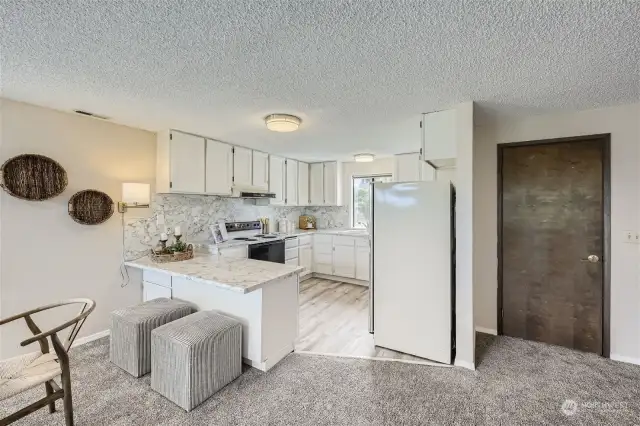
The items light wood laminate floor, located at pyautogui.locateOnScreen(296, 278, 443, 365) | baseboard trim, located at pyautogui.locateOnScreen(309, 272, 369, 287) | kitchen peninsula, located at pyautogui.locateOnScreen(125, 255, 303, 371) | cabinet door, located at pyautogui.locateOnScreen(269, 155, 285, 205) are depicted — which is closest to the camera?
kitchen peninsula, located at pyautogui.locateOnScreen(125, 255, 303, 371)

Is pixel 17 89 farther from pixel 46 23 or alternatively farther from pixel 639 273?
pixel 639 273

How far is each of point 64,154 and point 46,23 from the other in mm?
1695

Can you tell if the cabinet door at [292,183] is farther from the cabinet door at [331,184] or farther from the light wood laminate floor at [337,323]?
the light wood laminate floor at [337,323]

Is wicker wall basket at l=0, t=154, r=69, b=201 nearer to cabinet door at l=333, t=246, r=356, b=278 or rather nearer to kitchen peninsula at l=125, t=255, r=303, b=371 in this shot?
kitchen peninsula at l=125, t=255, r=303, b=371

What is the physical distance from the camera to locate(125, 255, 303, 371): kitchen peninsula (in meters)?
2.26

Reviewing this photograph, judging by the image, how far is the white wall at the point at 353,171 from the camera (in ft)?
17.6

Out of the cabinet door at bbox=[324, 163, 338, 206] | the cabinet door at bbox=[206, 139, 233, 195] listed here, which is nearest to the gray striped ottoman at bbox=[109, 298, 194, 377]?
the cabinet door at bbox=[206, 139, 233, 195]

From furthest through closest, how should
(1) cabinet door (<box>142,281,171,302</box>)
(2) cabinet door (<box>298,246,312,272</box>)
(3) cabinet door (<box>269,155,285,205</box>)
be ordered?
(2) cabinet door (<box>298,246,312,272</box>) → (3) cabinet door (<box>269,155,285,205</box>) → (1) cabinet door (<box>142,281,171,302</box>)

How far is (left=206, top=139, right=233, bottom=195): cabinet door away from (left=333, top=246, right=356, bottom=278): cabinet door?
2.19 metres

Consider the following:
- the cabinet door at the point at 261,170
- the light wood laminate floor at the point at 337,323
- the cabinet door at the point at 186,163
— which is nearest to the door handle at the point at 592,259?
the light wood laminate floor at the point at 337,323

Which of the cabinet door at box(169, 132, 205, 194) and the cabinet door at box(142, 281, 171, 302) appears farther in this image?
the cabinet door at box(169, 132, 205, 194)

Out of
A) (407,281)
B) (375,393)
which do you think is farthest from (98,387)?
(407,281)

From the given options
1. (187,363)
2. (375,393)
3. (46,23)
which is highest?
(46,23)

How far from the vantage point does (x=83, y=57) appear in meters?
1.66
